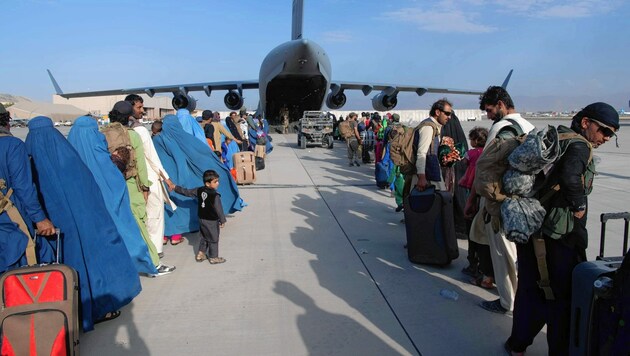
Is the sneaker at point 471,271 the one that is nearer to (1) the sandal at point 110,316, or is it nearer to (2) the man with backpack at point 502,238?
(2) the man with backpack at point 502,238

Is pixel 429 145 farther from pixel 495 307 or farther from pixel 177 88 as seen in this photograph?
pixel 177 88

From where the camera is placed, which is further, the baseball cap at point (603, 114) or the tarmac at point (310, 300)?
the tarmac at point (310, 300)

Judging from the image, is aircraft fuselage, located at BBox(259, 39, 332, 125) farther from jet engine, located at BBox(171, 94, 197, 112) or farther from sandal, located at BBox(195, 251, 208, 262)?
sandal, located at BBox(195, 251, 208, 262)

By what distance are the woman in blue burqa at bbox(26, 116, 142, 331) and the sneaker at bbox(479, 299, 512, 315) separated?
9.90ft

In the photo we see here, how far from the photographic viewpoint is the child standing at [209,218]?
186 inches

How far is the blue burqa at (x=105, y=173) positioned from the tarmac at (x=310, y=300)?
0.69 meters

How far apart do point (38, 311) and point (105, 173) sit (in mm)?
1546

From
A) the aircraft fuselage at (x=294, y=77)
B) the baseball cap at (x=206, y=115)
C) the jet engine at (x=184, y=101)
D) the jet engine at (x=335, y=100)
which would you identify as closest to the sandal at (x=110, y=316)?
the baseball cap at (x=206, y=115)

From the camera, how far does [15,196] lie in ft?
9.50

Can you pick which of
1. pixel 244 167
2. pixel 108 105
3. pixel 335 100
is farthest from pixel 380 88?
pixel 108 105

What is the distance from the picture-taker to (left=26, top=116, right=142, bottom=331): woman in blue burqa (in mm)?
3055

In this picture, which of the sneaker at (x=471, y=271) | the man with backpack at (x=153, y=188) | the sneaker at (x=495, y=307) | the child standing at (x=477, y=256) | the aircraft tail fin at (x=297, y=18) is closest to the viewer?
the sneaker at (x=495, y=307)

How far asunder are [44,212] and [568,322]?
11.8 ft

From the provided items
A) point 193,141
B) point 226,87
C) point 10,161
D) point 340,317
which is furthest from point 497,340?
point 226,87
